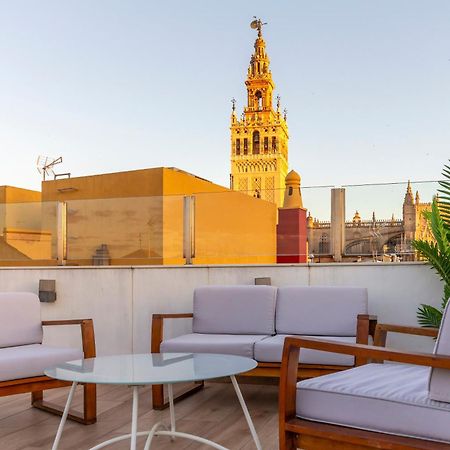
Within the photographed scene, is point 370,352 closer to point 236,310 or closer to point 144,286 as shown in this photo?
point 236,310

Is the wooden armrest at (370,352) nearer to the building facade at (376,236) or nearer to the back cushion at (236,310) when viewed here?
the back cushion at (236,310)

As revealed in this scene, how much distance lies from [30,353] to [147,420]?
2.73 feet

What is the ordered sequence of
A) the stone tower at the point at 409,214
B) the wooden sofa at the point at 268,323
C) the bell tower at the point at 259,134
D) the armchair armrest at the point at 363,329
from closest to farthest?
the armchair armrest at the point at 363,329 < the wooden sofa at the point at 268,323 < the stone tower at the point at 409,214 < the bell tower at the point at 259,134

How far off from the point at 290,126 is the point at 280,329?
87.0 m

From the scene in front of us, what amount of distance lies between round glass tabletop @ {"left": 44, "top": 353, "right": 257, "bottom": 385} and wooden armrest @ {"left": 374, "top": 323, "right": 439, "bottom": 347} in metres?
0.73

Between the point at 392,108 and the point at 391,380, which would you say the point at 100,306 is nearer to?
the point at 391,380

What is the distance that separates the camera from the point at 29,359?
376cm

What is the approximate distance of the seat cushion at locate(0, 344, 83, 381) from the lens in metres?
3.67

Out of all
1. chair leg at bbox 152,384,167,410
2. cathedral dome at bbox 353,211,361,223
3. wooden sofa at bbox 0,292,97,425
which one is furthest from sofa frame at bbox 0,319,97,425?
cathedral dome at bbox 353,211,361,223

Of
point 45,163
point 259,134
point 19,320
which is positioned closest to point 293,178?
point 19,320

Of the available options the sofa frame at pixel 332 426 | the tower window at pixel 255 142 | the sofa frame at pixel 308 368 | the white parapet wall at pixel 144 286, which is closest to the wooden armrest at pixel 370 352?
the sofa frame at pixel 332 426

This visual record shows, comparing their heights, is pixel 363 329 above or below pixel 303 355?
above

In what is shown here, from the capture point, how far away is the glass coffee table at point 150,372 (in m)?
2.80

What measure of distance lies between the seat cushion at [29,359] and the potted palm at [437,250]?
8.08 ft
